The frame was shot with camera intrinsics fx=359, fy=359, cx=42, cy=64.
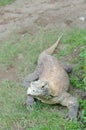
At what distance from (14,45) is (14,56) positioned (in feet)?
1.40

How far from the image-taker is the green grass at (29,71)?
16.3ft

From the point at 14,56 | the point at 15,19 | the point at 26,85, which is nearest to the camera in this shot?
the point at 26,85

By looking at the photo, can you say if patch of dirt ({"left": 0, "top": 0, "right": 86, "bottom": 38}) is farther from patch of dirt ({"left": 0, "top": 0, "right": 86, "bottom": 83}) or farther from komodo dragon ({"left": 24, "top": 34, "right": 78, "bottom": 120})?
komodo dragon ({"left": 24, "top": 34, "right": 78, "bottom": 120})

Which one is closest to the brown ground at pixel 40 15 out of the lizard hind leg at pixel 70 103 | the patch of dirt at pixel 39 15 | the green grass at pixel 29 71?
the patch of dirt at pixel 39 15

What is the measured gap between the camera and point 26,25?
7645mm

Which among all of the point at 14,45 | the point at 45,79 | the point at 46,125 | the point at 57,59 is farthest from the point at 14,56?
the point at 46,125

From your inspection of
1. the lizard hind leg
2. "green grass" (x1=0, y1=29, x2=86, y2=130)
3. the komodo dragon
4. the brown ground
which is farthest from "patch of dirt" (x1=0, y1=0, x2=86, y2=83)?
the lizard hind leg

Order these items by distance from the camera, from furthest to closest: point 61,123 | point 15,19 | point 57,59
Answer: point 15,19
point 57,59
point 61,123

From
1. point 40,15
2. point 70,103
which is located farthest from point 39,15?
point 70,103

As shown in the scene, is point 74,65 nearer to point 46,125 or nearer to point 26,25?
point 46,125

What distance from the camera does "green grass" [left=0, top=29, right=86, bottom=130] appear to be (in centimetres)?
Result: 497

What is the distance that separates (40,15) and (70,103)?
3296 millimetres

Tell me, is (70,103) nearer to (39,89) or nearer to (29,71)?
(39,89)

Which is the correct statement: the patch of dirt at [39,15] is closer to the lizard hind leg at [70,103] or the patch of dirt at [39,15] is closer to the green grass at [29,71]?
the green grass at [29,71]
